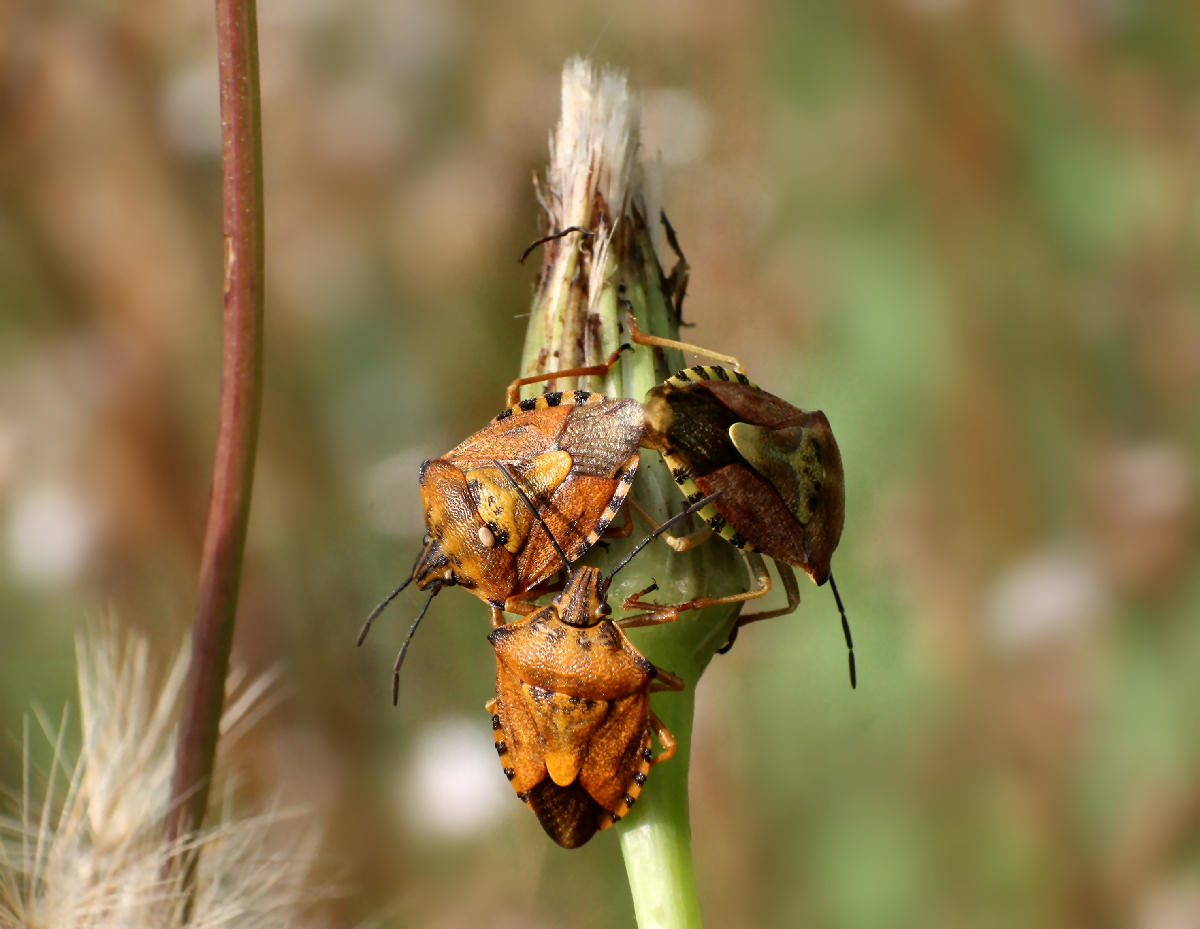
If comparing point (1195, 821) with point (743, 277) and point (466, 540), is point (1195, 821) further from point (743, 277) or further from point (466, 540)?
point (466, 540)

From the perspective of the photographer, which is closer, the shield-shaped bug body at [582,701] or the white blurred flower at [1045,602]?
the shield-shaped bug body at [582,701]

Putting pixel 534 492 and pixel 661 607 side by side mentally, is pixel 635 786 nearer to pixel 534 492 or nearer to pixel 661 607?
pixel 661 607

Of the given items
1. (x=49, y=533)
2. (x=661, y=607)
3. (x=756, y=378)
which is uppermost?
(x=756, y=378)

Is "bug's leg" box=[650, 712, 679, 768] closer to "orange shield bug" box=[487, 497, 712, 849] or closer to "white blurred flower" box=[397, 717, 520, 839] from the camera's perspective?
"orange shield bug" box=[487, 497, 712, 849]

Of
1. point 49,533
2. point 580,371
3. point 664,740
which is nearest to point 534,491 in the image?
point 580,371

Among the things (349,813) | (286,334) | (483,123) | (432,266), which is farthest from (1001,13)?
(349,813)

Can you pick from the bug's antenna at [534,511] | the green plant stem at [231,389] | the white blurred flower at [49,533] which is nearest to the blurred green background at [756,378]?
the white blurred flower at [49,533]

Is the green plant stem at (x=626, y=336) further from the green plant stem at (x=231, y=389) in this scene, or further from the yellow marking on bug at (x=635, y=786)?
the green plant stem at (x=231, y=389)
